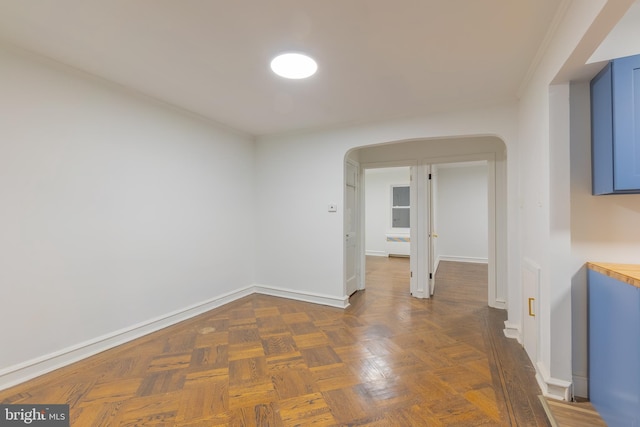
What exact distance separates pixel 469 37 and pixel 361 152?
257 cm

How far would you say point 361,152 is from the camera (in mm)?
4363

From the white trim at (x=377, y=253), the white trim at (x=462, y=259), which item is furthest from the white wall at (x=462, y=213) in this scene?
the white trim at (x=377, y=253)

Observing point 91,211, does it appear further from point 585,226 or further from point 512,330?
point 512,330

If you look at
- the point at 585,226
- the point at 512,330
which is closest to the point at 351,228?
the point at 512,330

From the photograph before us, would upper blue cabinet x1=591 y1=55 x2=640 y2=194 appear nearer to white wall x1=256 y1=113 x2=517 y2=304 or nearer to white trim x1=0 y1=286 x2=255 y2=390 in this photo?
white wall x1=256 y1=113 x2=517 y2=304

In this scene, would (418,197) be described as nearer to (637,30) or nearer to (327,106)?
(327,106)

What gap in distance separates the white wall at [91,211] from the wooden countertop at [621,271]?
11.9 ft

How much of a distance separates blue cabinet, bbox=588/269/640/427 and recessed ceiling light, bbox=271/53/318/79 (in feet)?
7.83

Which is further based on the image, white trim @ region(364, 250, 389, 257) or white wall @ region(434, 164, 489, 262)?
white trim @ region(364, 250, 389, 257)

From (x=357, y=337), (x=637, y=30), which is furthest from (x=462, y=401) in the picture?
(x=637, y=30)

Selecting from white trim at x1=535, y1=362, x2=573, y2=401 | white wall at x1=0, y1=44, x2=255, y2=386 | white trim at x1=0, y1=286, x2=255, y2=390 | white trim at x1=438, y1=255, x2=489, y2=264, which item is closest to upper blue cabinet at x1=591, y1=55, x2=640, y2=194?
white trim at x1=535, y1=362, x2=573, y2=401

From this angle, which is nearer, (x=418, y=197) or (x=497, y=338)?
(x=497, y=338)

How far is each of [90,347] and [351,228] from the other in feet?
10.4

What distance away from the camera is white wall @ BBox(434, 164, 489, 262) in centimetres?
687
